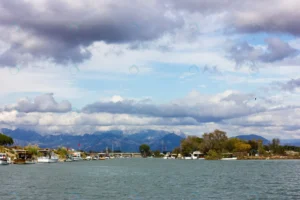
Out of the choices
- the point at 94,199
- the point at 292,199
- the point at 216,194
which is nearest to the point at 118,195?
the point at 94,199

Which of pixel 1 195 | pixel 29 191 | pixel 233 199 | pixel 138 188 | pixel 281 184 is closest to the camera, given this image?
pixel 233 199

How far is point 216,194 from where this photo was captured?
275ft

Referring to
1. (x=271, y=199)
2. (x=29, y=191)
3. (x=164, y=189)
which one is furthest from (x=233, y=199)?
(x=29, y=191)

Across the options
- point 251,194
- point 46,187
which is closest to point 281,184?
point 251,194

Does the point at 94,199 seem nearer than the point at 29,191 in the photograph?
Yes

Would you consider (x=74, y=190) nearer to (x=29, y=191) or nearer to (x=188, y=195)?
(x=29, y=191)

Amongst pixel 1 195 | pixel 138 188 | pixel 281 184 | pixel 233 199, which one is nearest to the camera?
pixel 233 199

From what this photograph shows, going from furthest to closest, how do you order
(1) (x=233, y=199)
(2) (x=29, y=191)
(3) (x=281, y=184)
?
(3) (x=281, y=184) → (2) (x=29, y=191) → (1) (x=233, y=199)

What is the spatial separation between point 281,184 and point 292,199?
29.1 m

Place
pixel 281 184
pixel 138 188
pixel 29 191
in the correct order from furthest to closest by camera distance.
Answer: pixel 281 184, pixel 138 188, pixel 29 191

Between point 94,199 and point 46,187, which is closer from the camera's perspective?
point 94,199

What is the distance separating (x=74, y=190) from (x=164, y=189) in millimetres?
19999

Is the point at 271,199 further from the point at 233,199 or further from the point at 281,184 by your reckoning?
the point at 281,184

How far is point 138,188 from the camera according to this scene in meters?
95.6
